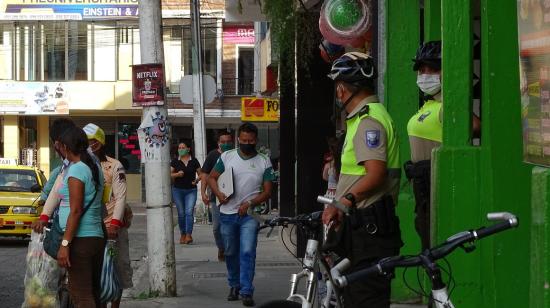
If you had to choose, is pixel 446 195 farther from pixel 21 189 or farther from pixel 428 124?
pixel 21 189

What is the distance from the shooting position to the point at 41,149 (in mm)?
37719

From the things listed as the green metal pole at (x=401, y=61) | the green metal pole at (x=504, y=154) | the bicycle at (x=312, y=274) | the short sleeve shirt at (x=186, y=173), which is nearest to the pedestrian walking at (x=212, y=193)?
the short sleeve shirt at (x=186, y=173)

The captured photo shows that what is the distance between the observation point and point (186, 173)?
17984 mm

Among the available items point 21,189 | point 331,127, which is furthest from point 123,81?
point 331,127

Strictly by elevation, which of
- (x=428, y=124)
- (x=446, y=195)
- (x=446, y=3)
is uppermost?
(x=446, y=3)

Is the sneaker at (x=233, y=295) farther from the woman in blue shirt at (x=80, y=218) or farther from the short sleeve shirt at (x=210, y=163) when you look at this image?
the woman in blue shirt at (x=80, y=218)

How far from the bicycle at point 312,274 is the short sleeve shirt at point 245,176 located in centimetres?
461

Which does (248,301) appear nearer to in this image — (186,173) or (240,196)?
(240,196)

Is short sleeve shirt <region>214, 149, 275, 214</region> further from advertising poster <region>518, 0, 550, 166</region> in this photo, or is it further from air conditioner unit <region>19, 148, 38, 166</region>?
air conditioner unit <region>19, 148, 38, 166</region>

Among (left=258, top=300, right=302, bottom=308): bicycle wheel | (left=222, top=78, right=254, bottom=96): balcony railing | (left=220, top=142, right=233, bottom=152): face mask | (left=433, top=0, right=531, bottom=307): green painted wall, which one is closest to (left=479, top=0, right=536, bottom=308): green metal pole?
(left=433, top=0, right=531, bottom=307): green painted wall

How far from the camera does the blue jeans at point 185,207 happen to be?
58.5 feet

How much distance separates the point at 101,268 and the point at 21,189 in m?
11.6

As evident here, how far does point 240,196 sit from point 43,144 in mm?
28696

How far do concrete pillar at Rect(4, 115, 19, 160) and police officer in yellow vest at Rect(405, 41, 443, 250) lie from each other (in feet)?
102
